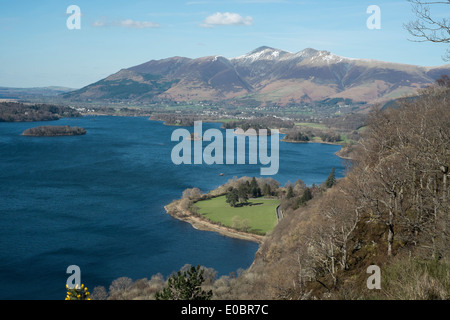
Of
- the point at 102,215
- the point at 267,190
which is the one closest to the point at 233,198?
the point at 267,190

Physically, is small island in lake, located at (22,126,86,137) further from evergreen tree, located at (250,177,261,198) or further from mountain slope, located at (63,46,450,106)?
mountain slope, located at (63,46,450,106)

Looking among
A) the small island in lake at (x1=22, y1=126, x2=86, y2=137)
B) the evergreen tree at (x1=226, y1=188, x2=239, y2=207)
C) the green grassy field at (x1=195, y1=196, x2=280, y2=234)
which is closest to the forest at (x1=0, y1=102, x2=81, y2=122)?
the small island in lake at (x1=22, y1=126, x2=86, y2=137)

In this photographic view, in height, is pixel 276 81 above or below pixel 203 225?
above

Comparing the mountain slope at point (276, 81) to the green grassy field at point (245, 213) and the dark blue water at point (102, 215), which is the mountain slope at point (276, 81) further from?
the green grassy field at point (245, 213)

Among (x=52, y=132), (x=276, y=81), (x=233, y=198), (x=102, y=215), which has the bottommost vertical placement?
(x=102, y=215)

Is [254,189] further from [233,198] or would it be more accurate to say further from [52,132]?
[52,132]
